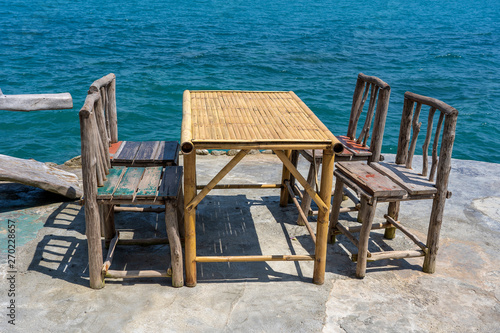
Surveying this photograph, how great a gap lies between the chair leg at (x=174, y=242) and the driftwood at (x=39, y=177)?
210 centimetres

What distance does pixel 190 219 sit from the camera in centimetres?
404

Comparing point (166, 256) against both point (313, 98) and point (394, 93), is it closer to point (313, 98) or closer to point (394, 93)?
point (313, 98)

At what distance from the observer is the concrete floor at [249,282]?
12.2 feet

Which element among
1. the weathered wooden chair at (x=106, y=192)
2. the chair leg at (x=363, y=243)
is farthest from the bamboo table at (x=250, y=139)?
the chair leg at (x=363, y=243)

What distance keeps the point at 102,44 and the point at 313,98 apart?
1058cm

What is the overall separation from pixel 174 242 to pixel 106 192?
0.70 metres

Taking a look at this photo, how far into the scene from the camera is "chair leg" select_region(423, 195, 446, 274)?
4328 millimetres

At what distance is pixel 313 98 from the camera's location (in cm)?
1647

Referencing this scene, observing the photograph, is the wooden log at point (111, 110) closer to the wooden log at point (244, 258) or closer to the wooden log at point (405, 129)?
the wooden log at point (244, 258)

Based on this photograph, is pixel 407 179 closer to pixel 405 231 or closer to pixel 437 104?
pixel 405 231

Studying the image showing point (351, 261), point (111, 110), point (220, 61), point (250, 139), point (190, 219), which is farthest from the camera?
point (220, 61)

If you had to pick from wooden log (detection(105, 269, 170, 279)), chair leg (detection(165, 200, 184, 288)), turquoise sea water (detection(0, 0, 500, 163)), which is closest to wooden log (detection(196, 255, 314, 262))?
chair leg (detection(165, 200, 184, 288))

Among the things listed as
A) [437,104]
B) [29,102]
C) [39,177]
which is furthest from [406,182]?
[39,177]

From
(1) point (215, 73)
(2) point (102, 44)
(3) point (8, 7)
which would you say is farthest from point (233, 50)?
(3) point (8, 7)
